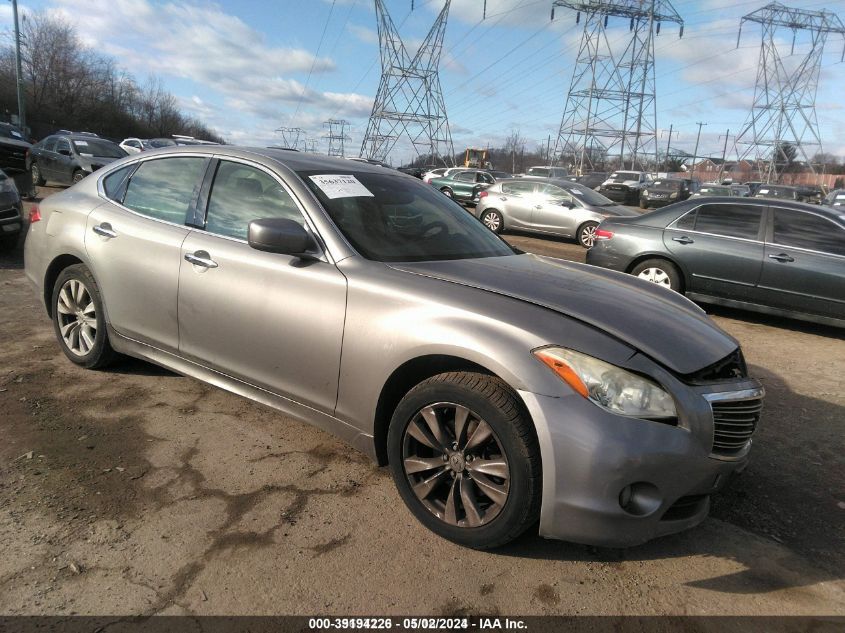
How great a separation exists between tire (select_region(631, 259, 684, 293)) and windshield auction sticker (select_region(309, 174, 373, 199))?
5228mm

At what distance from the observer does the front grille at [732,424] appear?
2.39 m

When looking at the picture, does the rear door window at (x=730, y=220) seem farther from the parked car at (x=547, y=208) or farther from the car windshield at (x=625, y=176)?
the car windshield at (x=625, y=176)

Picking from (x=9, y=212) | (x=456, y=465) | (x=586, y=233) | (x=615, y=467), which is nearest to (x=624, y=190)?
(x=586, y=233)

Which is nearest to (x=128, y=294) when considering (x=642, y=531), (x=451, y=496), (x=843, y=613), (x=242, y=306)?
(x=242, y=306)

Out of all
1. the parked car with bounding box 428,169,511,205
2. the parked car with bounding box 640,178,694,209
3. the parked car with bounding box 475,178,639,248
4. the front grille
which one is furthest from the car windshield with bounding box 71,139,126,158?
the parked car with bounding box 640,178,694,209

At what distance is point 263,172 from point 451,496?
2.08m

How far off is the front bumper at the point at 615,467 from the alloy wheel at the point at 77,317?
10.8 feet

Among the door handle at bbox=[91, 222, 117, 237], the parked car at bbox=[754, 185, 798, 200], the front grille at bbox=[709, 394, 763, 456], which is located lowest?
the front grille at bbox=[709, 394, 763, 456]

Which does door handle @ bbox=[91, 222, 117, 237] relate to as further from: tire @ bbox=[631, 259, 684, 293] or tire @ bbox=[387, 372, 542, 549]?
tire @ bbox=[631, 259, 684, 293]

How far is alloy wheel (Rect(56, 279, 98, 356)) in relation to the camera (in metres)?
4.14

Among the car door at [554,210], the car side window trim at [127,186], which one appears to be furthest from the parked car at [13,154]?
A: the car side window trim at [127,186]

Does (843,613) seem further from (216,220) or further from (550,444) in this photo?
(216,220)

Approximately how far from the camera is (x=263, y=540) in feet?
8.38

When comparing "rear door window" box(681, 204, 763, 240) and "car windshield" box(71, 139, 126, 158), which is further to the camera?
"car windshield" box(71, 139, 126, 158)
